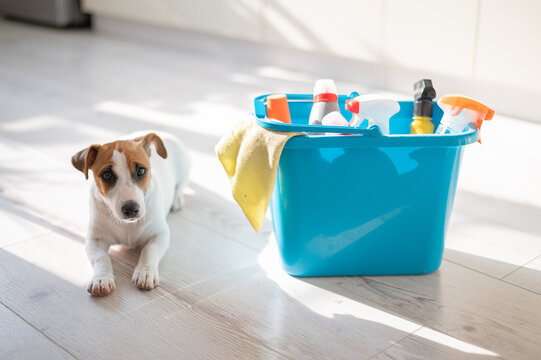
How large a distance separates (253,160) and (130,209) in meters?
0.25

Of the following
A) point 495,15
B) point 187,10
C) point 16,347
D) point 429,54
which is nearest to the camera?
point 16,347

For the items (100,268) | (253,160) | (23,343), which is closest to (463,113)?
(253,160)

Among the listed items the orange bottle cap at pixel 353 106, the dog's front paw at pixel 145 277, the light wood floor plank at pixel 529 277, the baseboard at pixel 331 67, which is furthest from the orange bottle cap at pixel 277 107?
the baseboard at pixel 331 67

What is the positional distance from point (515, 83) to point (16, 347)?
1.86 m

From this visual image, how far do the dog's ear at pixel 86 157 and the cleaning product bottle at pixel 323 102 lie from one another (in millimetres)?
410

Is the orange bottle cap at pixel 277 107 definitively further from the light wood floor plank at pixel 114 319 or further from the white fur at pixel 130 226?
the light wood floor plank at pixel 114 319

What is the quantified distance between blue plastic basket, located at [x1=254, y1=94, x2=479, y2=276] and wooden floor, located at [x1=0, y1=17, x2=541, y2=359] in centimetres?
4

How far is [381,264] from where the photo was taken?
3.81 ft

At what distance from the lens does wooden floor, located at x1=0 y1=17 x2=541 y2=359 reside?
3.20ft

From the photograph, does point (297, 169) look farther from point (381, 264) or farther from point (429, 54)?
point (429, 54)

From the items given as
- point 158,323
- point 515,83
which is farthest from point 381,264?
point 515,83

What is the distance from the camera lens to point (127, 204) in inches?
43.8

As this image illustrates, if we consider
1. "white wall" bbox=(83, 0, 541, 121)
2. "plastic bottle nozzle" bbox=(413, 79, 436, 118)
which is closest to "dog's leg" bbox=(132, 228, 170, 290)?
"plastic bottle nozzle" bbox=(413, 79, 436, 118)

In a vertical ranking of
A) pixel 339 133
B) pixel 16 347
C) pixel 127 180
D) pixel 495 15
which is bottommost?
pixel 16 347
